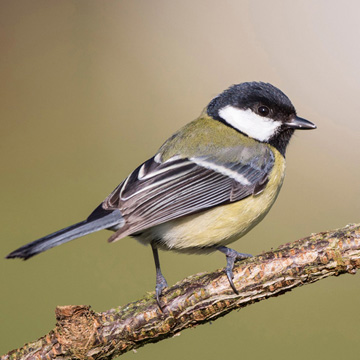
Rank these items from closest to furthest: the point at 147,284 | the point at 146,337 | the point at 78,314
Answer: the point at 78,314, the point at 146,337, the point at 147,284

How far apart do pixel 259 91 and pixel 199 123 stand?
26cm

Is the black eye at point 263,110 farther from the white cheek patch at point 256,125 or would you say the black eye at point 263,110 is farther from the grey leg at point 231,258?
the grey leg at point 231,258

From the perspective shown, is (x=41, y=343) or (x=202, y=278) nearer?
(x=41, y=343)

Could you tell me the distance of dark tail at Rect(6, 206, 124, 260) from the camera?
1.21 meters

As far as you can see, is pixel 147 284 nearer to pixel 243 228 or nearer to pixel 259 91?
pixel 243 228

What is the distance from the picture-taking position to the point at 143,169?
5.14 feet

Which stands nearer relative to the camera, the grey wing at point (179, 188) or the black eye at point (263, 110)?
the grey wing at point (179, 188)

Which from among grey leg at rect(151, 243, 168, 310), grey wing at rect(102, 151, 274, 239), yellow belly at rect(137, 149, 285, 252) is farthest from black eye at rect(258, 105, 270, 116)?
grey leg at rect(151, 243, 168, 310)

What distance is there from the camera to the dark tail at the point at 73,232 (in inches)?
47.4

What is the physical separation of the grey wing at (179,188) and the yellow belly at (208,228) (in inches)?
1.3

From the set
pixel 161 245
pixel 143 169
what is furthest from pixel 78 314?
pixel 143 169

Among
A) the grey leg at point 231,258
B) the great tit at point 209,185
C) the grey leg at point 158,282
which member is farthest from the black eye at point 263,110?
the grey leg at point 158,282

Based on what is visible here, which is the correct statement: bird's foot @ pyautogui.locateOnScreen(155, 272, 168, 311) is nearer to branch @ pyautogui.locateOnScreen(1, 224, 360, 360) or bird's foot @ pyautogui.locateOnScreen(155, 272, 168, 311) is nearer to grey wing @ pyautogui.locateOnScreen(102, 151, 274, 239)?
branch @ pyautogui.locateOnScreen(1, 224, 360, 360)

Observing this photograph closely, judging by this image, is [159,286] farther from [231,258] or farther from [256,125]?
[256,125]
